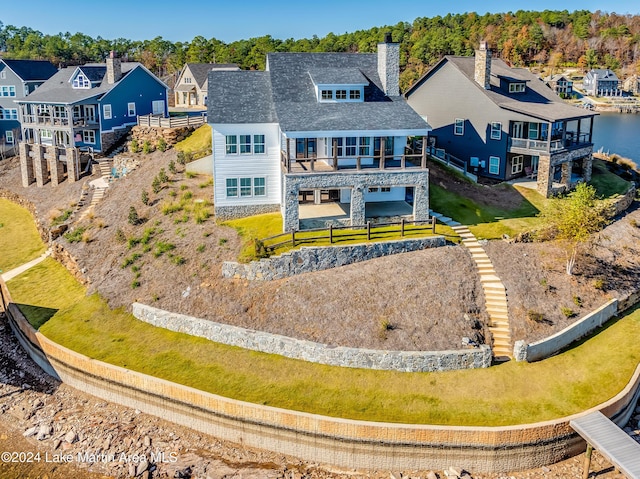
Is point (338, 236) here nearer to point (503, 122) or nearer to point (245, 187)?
point (245, 187)

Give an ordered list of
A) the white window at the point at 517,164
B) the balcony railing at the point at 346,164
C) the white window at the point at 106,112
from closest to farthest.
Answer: the balcony railing at the point at 346,164
the white window at the point at 517,164
the white window at the point at 106,112

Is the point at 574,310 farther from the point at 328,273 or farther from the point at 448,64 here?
the point at 448,64

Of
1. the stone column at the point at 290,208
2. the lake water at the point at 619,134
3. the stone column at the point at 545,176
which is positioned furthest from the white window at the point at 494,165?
the lake water at the point at 619,134

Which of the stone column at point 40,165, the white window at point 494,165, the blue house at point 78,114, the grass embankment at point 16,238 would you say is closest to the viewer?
the grass embankment at point 16,238

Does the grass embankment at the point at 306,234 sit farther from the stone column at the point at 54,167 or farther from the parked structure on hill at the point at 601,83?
the parked structure on hill at the point at 601,83

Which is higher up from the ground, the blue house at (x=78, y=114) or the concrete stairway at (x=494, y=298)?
the blue house at (x=78, y=114)

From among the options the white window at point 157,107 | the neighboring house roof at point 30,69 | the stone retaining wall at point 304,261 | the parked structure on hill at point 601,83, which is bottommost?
the stone retaining wall at point 304,261

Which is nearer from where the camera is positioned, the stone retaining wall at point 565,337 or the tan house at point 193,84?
the stone retaining wall at point 565,337

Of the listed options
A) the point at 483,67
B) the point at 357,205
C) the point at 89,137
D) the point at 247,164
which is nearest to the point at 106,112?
the point at 89,137
